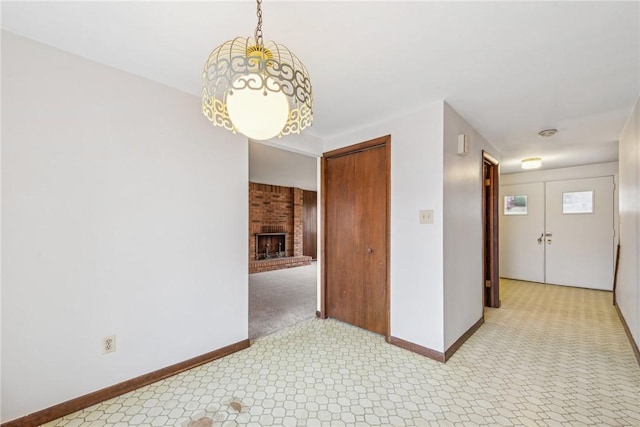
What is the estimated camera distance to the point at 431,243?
2.35 meters

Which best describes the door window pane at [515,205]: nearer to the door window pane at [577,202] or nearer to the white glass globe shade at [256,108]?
the door window pane at [577,202]

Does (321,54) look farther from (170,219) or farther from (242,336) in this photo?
(242,336)

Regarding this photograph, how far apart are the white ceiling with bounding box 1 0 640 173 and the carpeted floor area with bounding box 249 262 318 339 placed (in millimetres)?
2465

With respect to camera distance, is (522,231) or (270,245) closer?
(522,231)

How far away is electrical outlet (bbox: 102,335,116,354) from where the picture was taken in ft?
5.78

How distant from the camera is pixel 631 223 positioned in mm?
2609

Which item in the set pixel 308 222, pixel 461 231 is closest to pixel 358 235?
pixel 461 231

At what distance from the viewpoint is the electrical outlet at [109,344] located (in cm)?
176

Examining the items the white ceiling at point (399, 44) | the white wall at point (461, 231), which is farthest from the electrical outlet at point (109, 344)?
the white wall at point (461, 231)

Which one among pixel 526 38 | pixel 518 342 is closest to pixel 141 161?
pixel 526 38

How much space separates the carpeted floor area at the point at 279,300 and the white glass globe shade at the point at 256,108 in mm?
2292

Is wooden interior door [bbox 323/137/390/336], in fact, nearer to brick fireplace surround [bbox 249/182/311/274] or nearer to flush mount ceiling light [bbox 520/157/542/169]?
flush mount ceiling light [bbox 520/157/542/169]

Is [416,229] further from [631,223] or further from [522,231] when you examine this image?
[522,231]

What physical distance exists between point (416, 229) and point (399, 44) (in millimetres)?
1504
